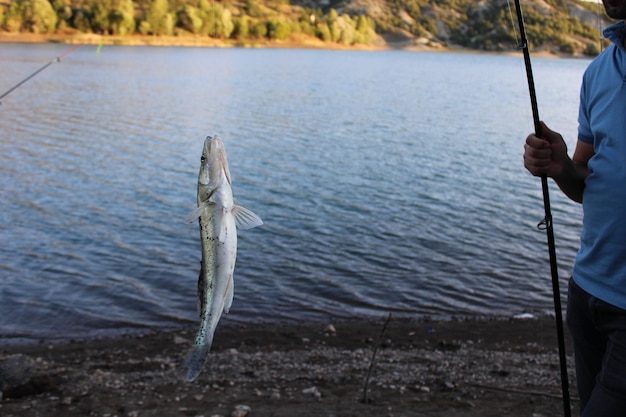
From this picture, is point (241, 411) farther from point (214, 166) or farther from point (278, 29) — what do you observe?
point (278, 29)

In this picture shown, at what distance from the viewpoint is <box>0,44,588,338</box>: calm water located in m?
11.4

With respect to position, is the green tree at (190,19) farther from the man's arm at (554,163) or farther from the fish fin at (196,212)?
the fish fin at (196,212)

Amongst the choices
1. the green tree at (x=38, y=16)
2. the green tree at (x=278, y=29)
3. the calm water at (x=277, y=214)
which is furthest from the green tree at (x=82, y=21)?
the green tree at (x=278, y=29)

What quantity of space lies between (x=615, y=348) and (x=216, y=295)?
168 cm

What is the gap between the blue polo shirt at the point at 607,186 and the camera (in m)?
2.90

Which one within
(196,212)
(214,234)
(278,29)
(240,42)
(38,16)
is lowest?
(214,234)

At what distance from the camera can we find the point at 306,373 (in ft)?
25.8

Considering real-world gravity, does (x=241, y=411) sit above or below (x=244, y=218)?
below

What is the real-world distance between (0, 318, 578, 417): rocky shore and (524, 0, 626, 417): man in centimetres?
347

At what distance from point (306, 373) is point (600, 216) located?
5.36 m

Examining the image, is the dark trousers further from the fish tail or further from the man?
the fish tail

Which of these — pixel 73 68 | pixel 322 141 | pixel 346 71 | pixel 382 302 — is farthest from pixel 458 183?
pixel 346 71

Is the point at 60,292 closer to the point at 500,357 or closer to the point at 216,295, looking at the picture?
the point at 500,357

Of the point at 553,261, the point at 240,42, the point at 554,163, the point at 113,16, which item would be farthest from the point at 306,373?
the point at 240,42
